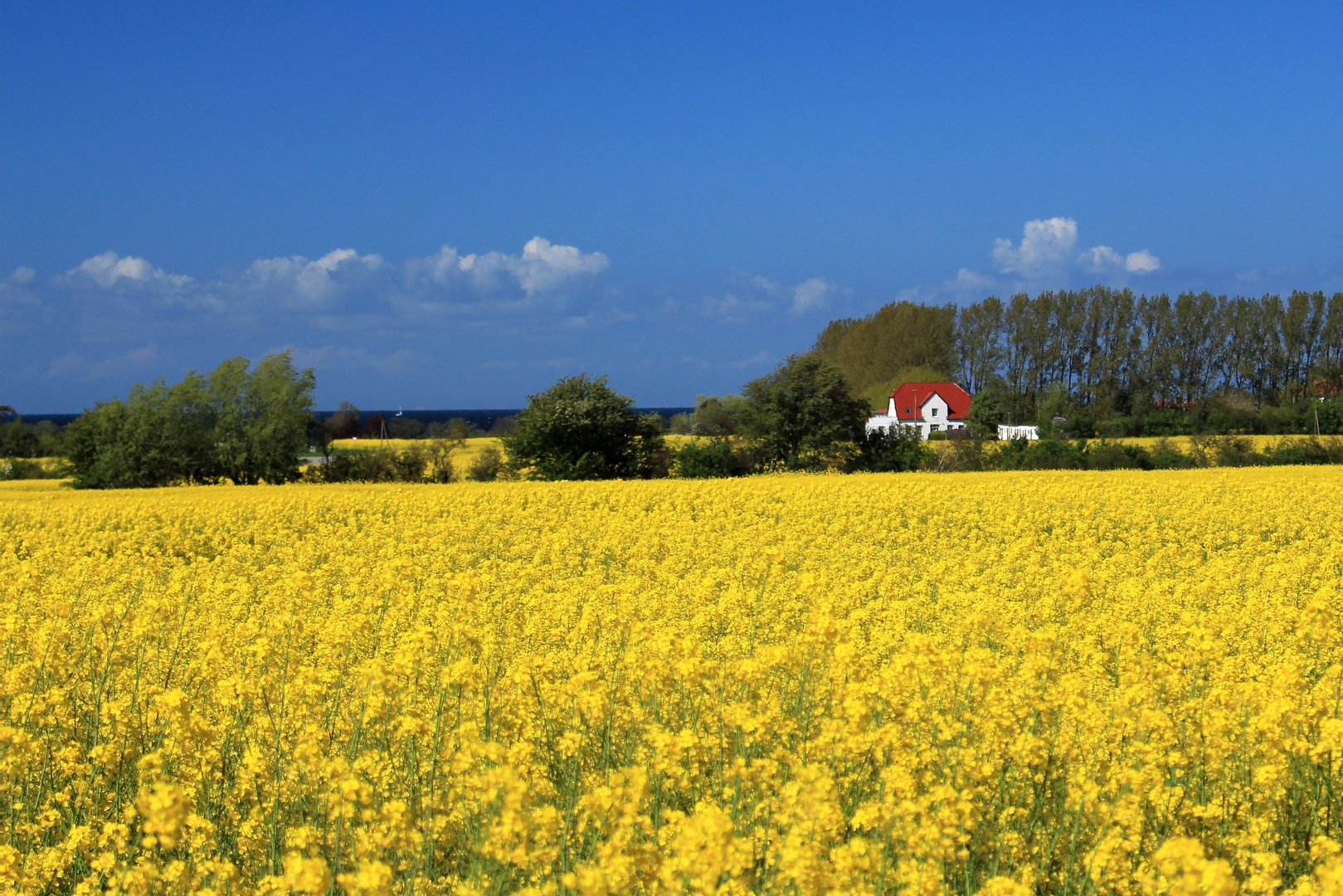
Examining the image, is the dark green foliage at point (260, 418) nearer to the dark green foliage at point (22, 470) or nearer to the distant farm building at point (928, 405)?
the dark green foliage at point (22, 470)

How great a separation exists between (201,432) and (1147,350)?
61.6 meters

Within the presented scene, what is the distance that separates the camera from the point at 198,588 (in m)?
8.92

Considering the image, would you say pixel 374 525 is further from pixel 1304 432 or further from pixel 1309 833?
pixel 1304 432

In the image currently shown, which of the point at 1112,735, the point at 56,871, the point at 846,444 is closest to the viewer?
the point at 56,871

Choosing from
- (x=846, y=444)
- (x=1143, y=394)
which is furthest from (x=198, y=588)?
(x=1143, y=394)

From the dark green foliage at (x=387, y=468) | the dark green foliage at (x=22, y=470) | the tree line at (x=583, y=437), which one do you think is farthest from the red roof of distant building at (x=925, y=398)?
the dark green foliage at (x=22, y=470)

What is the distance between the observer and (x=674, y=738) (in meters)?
3.12

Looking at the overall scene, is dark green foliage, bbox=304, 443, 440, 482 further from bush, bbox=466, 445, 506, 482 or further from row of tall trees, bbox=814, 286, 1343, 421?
row of tall trees, bbox=814, 286, 1343, 421

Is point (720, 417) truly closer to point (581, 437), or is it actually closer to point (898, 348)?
point (581, 437)

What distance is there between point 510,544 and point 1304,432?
49592mm

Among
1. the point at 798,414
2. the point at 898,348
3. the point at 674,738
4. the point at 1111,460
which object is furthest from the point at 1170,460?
the point at 898,348

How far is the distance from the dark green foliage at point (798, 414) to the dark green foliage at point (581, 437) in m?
4.21

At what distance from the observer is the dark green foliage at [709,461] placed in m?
31.7

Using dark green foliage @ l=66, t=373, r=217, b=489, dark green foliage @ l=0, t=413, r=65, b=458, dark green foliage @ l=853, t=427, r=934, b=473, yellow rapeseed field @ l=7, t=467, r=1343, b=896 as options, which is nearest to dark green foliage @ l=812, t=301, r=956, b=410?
dark green foliage @ l=853, t=427, r=934, b=473
